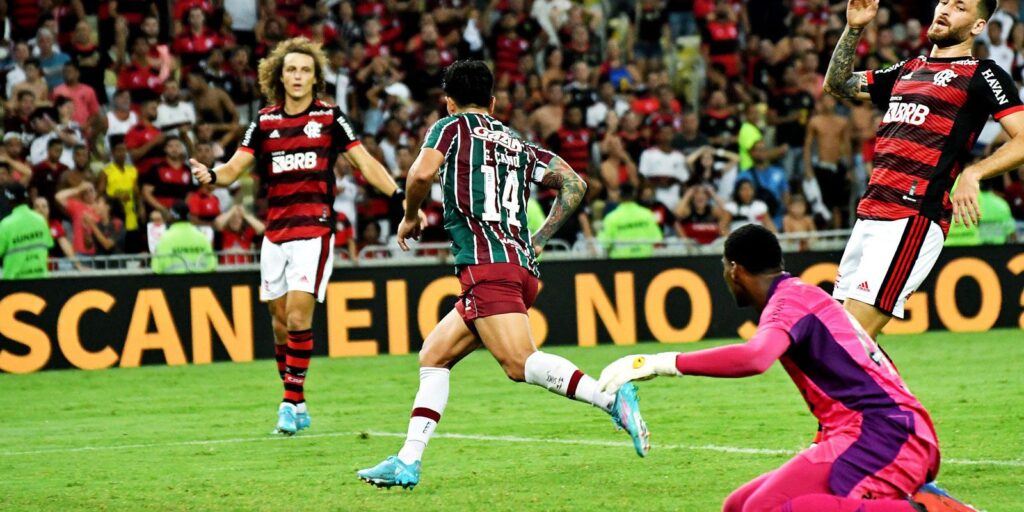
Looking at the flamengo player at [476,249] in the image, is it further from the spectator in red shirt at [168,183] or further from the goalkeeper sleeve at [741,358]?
the spectator in red shirt at [168,183]

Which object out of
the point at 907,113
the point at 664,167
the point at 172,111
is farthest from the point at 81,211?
the point at 907,113

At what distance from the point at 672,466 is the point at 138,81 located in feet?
42.6

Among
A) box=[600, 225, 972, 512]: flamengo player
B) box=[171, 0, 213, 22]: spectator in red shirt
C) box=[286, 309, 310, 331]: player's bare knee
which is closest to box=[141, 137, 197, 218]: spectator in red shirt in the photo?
box=[171, 0, 213, 22]: spectator in red shirt

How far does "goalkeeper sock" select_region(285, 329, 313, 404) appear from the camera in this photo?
10.6m

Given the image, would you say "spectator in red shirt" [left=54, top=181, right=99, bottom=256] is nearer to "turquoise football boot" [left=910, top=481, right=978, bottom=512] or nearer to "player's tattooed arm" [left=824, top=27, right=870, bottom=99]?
"player's tattooed arm" [left=824, top=27, right=870, bottom=99]

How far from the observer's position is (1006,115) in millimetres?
7992

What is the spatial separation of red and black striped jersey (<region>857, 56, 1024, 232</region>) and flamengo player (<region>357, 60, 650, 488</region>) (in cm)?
195

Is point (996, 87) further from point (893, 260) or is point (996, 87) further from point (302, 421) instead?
point (302, 421)

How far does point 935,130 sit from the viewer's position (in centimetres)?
812

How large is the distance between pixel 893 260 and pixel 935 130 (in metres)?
0.73

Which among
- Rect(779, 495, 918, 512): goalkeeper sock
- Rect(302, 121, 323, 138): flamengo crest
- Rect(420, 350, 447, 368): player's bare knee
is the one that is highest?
Rect(302, 121, 323, 138): flamengo crest

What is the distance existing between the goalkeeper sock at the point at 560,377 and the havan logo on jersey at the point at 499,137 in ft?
3.72

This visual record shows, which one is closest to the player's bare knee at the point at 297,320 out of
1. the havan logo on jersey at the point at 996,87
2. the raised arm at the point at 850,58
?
the raised arm at the point at 850,58

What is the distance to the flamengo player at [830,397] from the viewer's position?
5426mm
